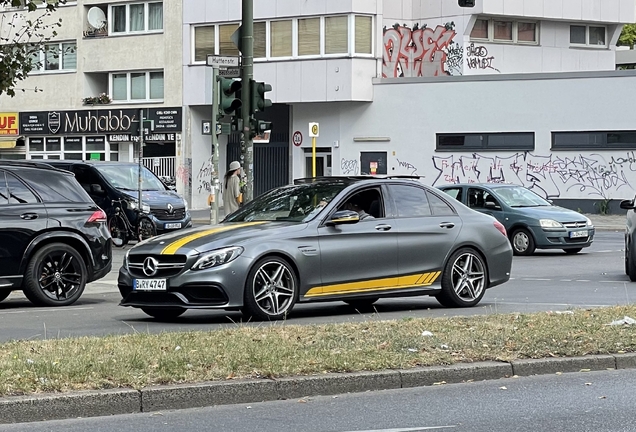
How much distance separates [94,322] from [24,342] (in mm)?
3174

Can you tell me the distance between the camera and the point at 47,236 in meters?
15.5

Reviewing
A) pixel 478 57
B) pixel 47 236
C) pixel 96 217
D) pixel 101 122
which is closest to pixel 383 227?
pixel 96 217

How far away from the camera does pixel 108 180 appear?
29953 mm

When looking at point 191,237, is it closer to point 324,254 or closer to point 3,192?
point 324,254

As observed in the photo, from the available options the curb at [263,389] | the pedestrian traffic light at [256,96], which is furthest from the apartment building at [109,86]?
the curb at [263,389]

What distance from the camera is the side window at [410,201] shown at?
47.9 ft

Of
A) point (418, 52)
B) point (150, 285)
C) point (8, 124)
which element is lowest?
point (150, 285)

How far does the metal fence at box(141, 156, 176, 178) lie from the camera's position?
53.4m

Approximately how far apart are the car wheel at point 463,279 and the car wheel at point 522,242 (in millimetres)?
11121

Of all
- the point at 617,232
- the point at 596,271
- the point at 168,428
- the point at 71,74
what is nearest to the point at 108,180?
the point at 596,271

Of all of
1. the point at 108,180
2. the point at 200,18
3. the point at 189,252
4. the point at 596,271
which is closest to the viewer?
the point at 189,252

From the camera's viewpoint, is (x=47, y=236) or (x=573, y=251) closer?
(x=47, y=236)

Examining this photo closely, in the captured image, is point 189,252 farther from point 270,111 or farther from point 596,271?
point 270,111

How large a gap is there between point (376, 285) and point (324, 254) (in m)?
0.86
